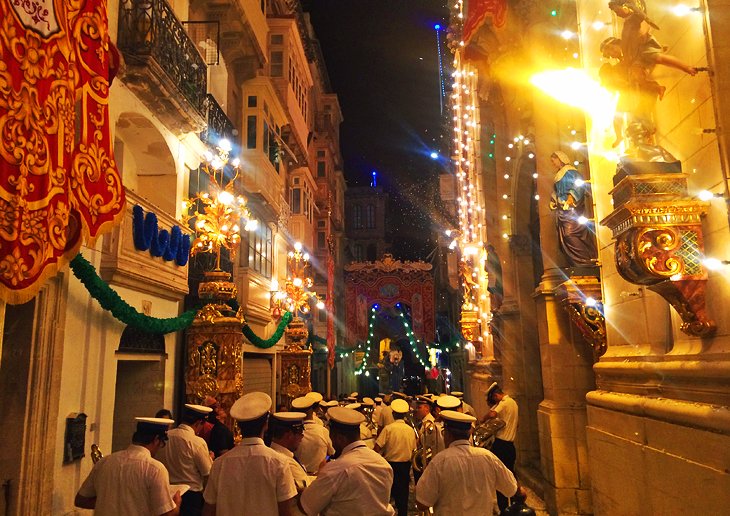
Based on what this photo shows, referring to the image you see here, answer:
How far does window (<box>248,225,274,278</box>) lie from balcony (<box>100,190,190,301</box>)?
19.2 feet

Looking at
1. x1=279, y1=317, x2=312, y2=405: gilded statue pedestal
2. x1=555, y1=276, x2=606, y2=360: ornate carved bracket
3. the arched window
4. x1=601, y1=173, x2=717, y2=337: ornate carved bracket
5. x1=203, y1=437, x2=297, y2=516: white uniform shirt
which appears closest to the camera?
x1=203, y1=437, x2=297, y2=516: white uniform shirt

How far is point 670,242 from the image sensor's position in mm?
5102

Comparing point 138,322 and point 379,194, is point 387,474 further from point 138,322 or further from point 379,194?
point 379,194

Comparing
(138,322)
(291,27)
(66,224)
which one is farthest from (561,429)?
(291,27)

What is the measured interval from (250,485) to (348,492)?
88 cm

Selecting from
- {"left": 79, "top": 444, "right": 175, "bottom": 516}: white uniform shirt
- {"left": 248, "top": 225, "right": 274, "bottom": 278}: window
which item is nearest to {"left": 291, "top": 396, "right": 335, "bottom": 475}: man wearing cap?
{"left": 79, "top": 444, "right": 175, "bottom": 516}: white uniform shirt

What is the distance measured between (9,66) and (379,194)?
67.5 meters

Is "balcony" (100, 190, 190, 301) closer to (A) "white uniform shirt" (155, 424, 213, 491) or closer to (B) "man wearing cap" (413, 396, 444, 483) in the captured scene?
(A) "white uniform shirt" (155, 424, 213, 491)

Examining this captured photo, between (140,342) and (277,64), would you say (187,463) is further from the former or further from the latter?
(277,64)

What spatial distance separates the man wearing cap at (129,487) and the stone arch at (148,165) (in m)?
7.20

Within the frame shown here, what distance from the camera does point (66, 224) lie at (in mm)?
6156

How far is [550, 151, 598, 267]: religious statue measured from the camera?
979 cm

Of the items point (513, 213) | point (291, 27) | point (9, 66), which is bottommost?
point (9, 66)

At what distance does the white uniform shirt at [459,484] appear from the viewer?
4879mm
